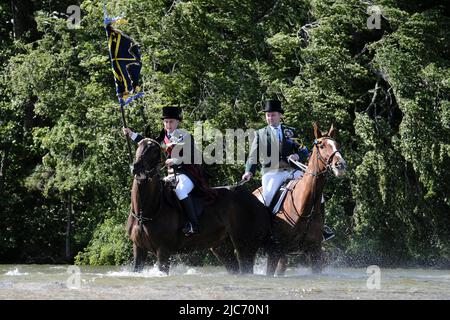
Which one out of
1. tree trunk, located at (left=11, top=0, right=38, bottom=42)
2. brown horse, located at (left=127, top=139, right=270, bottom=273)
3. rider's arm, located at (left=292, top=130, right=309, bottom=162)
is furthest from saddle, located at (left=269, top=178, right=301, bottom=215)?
tree trunk, located at (left=11, top=0, right=38, bottom=42)

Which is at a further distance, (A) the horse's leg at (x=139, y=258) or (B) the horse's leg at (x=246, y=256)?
(B) the horse's leg at (x=246, y=256)

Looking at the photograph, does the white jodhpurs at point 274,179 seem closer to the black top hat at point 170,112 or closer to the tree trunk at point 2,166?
the black top hat at point 170,112

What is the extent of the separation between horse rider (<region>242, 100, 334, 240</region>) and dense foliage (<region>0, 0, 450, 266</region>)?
3700mm

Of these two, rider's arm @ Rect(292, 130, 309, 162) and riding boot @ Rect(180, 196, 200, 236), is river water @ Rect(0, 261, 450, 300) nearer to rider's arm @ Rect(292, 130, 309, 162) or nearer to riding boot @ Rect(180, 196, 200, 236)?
riding boot @ Rect(180, 196, 200, 236)

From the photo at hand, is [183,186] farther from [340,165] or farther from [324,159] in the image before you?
[340,165]

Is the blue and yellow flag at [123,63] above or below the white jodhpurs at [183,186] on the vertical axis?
above

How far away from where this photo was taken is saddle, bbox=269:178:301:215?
1510cm

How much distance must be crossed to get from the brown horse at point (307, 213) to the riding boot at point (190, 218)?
139cm

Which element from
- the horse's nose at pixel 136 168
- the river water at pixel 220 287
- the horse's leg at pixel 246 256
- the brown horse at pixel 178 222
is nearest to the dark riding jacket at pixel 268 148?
the brown horse at pixel 178 222

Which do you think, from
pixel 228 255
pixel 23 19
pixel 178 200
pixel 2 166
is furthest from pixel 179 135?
pixel 23 19

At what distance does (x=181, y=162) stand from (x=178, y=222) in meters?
0.86

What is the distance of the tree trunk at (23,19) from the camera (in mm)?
25219

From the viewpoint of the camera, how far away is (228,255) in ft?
50.9
